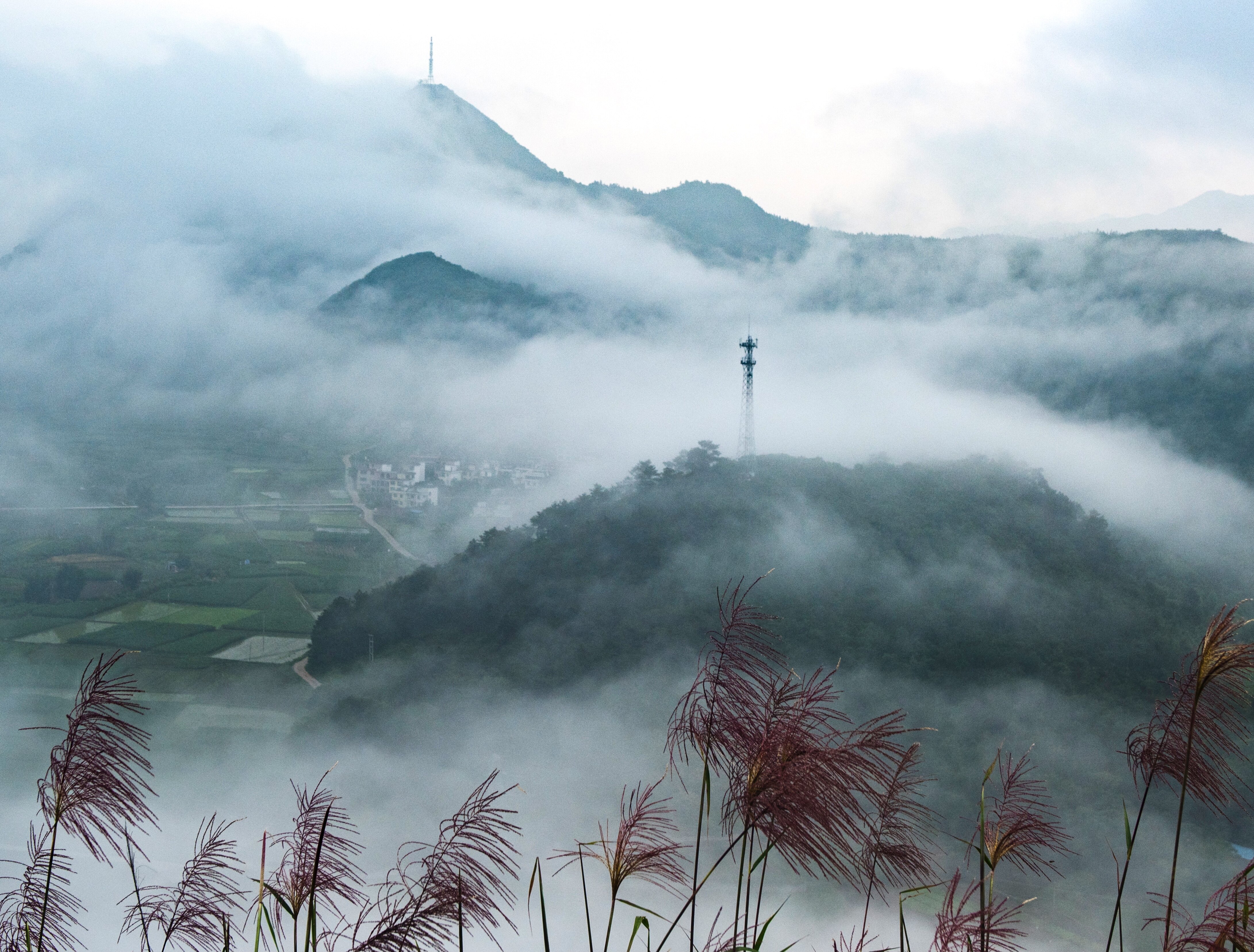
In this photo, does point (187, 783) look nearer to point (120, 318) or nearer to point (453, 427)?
point (453, 427)

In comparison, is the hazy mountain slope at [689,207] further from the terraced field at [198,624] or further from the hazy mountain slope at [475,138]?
the terraced field at [198,624]

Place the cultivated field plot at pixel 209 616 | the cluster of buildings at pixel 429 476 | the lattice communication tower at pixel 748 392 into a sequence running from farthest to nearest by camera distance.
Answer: the cluster of buildings at pixel 429 476 → the cultivated field plot at pixel 209 616 → the lattice communication tower at pixel 748 392

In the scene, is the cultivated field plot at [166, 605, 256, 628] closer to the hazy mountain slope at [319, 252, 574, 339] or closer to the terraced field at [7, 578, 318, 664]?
the terraced field at [7, 578, 318, 664]

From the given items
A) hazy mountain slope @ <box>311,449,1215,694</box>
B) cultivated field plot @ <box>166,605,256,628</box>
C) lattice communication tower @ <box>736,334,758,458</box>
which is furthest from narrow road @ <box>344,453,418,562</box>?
lattice communication tower @ <box>736,334,758,458</box>

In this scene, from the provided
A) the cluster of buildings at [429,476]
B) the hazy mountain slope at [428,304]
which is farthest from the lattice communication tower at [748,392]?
the hazy mountain slope at [428,304]

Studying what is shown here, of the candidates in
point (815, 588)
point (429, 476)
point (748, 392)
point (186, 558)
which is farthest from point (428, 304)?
point (815, 588)

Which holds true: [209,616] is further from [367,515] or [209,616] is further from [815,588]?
[815,588]

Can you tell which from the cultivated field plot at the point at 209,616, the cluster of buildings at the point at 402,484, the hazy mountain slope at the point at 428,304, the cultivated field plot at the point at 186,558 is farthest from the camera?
the hazy mountain slope at the point at 428,304
